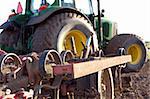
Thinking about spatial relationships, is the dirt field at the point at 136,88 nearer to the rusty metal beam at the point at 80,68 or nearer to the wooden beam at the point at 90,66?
the wooden beam at the point at 90,66

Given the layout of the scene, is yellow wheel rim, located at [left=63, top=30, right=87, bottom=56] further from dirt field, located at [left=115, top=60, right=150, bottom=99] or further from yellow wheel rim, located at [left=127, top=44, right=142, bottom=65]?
yellow wheel rim, located at [left=127, top=44, right=142, bottom=65]

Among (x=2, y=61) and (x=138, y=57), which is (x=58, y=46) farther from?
(x=138, y=57)

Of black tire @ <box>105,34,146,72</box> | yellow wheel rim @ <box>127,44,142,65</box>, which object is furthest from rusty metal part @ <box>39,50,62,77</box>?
yellow wheel rim @ <box>127,44,142,65</box>

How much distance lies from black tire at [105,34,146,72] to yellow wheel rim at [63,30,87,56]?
1.64 meters

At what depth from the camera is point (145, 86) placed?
738 centimetres

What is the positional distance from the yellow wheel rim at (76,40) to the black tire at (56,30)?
5cm

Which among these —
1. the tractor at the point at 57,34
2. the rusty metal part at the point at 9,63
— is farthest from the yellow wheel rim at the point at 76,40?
the rusty metal part at the point at 9,63

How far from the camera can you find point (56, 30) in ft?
17.5

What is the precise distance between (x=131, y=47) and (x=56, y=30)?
9.85 feet

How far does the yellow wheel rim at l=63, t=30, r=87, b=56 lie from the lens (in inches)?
218

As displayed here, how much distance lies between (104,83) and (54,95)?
182 centimetres

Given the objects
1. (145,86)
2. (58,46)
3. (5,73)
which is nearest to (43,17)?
(58,46)

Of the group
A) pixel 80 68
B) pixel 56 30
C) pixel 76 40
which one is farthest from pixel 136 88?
pixel 80 68

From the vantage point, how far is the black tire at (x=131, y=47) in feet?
24.3
